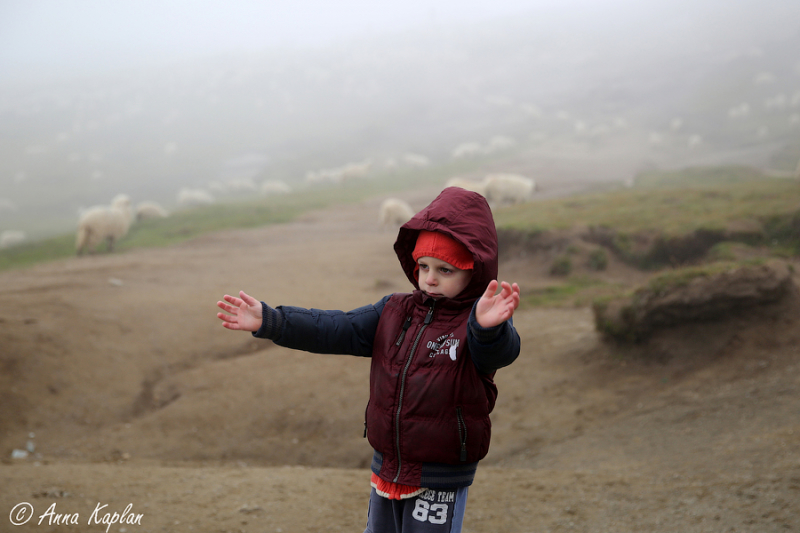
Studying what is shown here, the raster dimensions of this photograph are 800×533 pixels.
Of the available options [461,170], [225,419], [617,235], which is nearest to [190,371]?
[225,419]

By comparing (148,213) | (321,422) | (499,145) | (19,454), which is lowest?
(321,422)

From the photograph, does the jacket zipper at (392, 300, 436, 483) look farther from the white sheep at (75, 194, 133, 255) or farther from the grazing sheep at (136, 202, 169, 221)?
the grazing sheep at (136, 202, 169, 221)

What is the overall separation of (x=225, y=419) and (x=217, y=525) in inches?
132

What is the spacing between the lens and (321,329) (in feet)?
9.07

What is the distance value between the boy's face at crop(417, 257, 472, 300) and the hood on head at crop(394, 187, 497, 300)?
0.11 ft

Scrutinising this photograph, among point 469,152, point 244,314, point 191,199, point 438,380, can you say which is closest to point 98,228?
point 244,314

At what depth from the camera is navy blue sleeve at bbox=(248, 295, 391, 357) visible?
2.68 metres

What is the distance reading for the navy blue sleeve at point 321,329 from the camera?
2.68m

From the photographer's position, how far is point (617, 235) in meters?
12.8

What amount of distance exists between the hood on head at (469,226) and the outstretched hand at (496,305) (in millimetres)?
313

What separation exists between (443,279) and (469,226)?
0.26 metres

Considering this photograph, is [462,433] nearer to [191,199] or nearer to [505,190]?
[505,190]

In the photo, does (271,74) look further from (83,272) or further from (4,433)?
(4,433)

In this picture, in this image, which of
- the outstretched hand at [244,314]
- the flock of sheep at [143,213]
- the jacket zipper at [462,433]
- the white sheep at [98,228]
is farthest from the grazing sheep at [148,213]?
the jacket zipper at [462,433]
